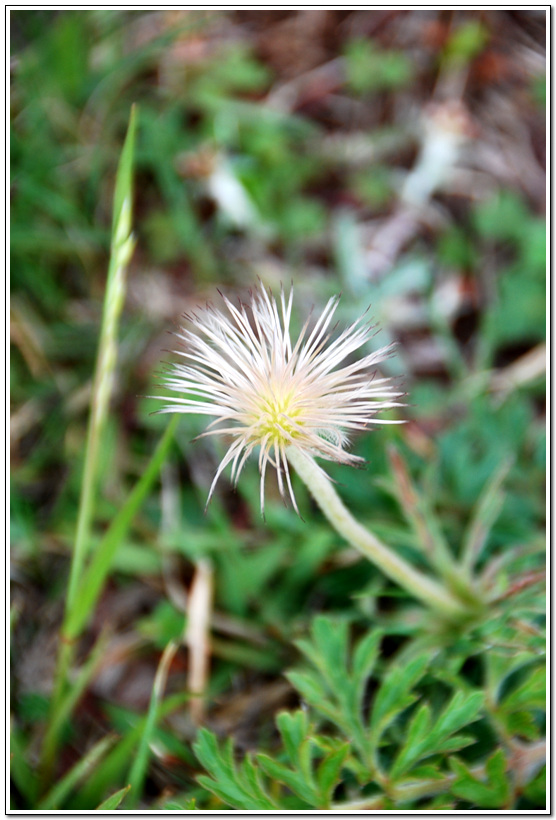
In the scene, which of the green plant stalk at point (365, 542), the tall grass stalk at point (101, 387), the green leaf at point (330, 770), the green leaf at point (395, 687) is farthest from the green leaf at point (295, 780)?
the tall grass stalk at point (101, 387)

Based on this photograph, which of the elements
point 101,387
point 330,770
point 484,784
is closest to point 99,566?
point 101,387

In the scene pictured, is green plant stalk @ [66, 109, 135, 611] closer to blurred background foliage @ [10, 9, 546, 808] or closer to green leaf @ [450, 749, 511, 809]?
blurred background foliage @ [10, 9, 546, 808]

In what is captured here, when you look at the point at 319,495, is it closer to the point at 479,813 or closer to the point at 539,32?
the point at 479,813

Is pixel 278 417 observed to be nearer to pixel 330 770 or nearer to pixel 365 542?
pixel 365 542

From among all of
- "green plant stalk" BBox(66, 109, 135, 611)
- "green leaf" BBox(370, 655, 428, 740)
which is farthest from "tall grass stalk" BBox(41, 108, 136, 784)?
"green leaf" BBox(370, 655, 428, 740)

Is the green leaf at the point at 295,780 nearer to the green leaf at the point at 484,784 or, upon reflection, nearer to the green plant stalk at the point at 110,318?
the green leaf at the point at 484,784
